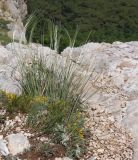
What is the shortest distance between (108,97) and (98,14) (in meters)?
60.3

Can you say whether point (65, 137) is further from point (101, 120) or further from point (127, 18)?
point (127, 18)

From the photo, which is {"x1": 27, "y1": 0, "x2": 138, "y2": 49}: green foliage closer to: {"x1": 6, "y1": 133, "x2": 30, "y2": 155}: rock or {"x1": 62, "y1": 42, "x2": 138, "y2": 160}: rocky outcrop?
{"x1": 62, "y1": 42, "x2": 138, "y2": 160}: rocky outcrop

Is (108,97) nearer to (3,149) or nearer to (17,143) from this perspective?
(17,143)

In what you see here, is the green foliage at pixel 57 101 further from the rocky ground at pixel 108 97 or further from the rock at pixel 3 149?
the rock at pixel 3 149

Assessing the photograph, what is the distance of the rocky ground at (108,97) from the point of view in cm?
900

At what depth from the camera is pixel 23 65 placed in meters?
10.5

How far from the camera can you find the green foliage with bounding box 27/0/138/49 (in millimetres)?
57200

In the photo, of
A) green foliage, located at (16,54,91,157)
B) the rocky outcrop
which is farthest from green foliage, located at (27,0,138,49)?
green foliage, located at (16,54,91,157)

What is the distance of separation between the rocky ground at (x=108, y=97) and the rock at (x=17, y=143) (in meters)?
0.12

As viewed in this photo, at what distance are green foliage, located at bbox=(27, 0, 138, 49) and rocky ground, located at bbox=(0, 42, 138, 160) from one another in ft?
124

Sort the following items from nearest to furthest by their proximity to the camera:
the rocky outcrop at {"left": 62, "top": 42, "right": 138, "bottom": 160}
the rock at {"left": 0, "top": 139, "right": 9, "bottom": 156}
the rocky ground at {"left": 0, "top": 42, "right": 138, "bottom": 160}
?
1. the rock at {"left": 0, "top": 139, "right": 9, "bottom": 156}
2. the rocky ground at {"left": 0, "top": 42, "right": 138, "bottom": 160}
3. the rocky outcrop at {"left": 62, "top": 42, "right": 138, "bottom": 160}

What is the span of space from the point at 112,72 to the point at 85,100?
233 cm

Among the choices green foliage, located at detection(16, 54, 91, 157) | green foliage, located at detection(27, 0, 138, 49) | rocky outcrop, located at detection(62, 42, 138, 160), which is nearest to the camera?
green foliage, located at detection(16, 54, 91, 157)

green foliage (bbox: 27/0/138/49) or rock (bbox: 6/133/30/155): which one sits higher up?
rock (bbox: 6/133/30/155)
